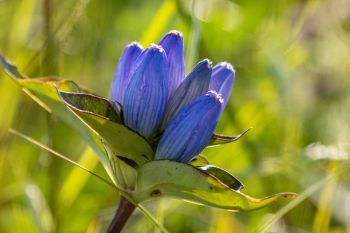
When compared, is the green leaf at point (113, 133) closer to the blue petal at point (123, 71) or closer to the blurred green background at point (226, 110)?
the blue petal at point (123, 71)

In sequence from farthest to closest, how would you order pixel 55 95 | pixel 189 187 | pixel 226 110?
pixel 226 110, pixel 55 95, pixel 189 187

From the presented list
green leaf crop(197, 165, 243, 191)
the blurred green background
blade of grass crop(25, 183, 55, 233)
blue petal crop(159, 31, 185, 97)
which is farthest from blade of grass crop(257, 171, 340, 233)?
blade of grass crop(25, 183, 55, 233)

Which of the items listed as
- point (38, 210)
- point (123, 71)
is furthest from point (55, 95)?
point (38, 210)

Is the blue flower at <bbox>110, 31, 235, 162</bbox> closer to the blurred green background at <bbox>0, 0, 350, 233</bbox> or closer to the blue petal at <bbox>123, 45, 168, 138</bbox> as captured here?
the blue petal at <bbox>123, 45, 168, 138</bbox>

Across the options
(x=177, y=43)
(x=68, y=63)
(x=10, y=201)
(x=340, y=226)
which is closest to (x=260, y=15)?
(x=68, y=63)

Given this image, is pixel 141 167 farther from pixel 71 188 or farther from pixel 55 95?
pixel 71 188

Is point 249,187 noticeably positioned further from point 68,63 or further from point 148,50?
point 148,50

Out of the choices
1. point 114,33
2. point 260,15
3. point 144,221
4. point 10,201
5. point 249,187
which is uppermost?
point 260,15
